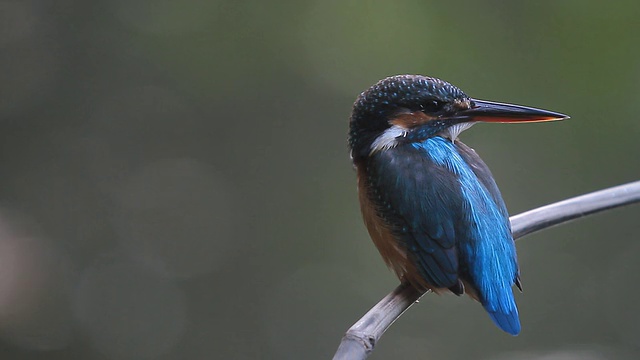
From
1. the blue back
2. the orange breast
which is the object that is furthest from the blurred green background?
the blue back

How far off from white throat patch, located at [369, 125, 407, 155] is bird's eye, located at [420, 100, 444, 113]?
0.22 feet

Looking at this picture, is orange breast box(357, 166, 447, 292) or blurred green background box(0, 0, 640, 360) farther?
blurred green background box(0, 0, 640, 360)

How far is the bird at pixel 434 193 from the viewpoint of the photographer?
6.34 feet

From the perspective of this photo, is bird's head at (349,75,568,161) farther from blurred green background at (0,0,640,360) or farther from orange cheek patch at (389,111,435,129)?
blurred green background at (0,0,640,360)

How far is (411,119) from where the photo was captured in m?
2.10

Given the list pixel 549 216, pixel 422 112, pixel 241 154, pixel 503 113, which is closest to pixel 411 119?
pixel 422 112

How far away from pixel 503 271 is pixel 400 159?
33 centimetres

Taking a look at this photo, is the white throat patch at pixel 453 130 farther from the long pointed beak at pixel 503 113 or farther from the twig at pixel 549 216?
the twig at pixel 549 216

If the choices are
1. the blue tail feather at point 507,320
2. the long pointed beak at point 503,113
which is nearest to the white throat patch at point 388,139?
the long pointed beak at point 503,113

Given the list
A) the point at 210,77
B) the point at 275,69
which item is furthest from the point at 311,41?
the point at 210,77

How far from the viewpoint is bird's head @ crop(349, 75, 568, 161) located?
2080 mm

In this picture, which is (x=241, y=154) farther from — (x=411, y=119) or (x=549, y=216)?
(x=549, y=216)

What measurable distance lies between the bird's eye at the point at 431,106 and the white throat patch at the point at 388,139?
0.07 metres

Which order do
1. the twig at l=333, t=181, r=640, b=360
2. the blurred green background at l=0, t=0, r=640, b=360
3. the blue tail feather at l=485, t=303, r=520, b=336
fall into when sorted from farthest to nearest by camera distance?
the blurred green background at l=0, t=0, r=640, b=360 < the blue tail feather at l=485, t=303, r=520, b=336 < the twig at l=333, t=181, r=640, b=360
